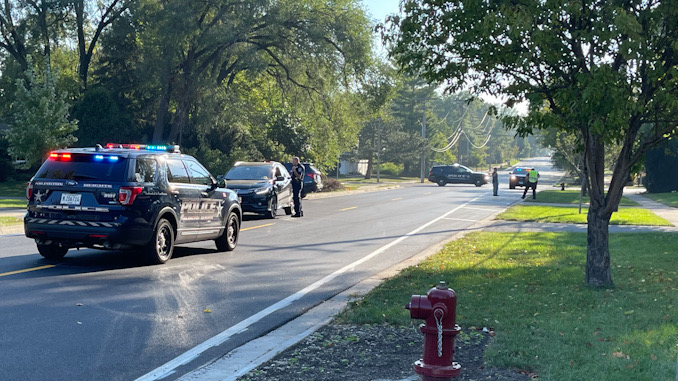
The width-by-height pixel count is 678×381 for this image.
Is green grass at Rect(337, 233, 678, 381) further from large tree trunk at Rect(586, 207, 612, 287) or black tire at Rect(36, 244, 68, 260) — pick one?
black tire at Rect(36, 244, 68, 260)

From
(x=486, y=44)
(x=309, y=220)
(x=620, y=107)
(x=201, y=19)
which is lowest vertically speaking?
(x=309, y=220)

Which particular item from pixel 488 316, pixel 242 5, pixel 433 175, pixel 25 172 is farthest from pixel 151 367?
pixel 433 175

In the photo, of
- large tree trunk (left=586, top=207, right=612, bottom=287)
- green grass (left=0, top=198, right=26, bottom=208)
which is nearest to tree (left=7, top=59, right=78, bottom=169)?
green grass (left=0, top=198, right=26, bottom=208)

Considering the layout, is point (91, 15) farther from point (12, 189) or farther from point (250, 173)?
point (250, 173)

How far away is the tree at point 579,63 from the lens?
8484mm

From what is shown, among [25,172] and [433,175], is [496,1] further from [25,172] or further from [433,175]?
[433,175]

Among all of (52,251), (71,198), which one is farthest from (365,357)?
(52,251)

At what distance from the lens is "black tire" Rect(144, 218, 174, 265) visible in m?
11.4

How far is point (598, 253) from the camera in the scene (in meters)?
9.77

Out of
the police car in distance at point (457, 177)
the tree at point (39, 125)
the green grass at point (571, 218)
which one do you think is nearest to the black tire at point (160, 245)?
the green grass at point (571, 218)

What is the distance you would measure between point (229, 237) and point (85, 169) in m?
3.64

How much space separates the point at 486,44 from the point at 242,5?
84.2 feet

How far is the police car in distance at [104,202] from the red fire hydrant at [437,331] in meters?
6.75

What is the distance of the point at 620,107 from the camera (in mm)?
8305
